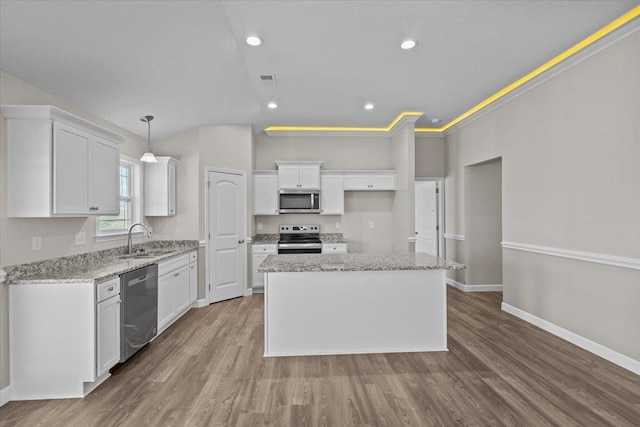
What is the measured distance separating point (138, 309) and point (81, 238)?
970 millimetres

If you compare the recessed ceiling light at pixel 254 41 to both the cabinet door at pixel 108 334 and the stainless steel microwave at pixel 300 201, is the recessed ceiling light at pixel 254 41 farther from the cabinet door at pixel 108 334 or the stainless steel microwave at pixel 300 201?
the stainless steel microwave at pixel 300 201

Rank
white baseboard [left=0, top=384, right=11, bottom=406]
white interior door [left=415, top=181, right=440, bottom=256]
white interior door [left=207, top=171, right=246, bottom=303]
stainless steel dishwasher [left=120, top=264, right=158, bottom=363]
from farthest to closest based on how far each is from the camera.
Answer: white interior door [left=415, top=181, right=440, bottom=256]
white interior door [left=207, top=171, right=246, bottom=303]
stainless steel dishwasher [left=120, top=264, right=158, bottom=363]
white baseboard [left=0, top=384, right=11, bottom=406]

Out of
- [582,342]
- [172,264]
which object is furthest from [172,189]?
[582,342]

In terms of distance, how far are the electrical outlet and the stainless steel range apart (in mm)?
2679

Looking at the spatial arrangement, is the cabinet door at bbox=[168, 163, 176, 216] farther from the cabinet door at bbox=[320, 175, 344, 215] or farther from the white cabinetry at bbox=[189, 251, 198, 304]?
the cabinet door at bbox=[320, 175, 344, 215]

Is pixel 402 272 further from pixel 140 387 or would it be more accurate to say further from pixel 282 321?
pixel 140 387

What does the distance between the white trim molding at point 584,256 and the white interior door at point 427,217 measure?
1.95 metres

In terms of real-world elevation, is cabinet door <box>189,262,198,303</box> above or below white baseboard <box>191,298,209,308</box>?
above

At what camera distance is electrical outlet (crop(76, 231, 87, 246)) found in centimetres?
321

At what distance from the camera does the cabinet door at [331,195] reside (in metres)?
5.70

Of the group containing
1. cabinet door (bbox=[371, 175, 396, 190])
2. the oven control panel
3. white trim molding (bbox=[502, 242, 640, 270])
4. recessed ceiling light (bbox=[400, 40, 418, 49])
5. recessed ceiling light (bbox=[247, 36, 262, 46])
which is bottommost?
white trim molding (bbox=[502, 242, 640, 270])

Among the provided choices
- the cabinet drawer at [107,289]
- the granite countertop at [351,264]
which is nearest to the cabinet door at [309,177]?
the granite countertop at [351,264]

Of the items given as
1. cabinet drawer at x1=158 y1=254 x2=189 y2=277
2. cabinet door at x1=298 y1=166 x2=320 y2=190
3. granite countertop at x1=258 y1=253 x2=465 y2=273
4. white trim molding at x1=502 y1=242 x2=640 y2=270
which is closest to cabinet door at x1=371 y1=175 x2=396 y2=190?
cabinet door at x1=298 y1=166 x2=320 y2=190

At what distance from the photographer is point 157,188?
460 cm
